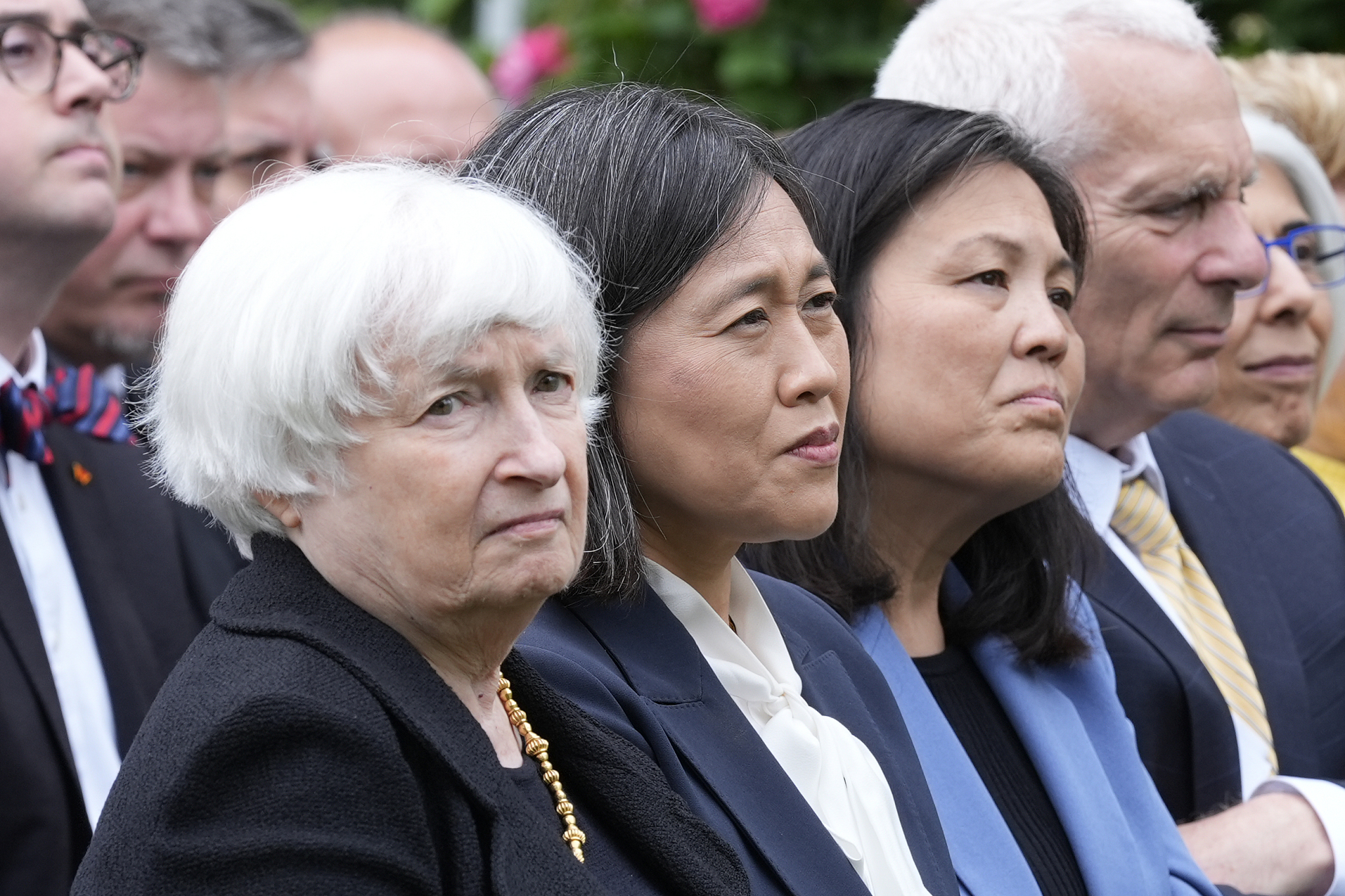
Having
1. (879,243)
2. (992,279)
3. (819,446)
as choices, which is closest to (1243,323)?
(992,279)

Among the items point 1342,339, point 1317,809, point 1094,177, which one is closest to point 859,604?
point 1317,809

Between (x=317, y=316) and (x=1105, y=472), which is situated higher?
(x=317, y=316)

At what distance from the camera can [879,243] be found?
2.73 meters

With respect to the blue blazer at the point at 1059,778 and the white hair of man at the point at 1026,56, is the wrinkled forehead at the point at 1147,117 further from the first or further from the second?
the blue blazer at the point at 1059,778

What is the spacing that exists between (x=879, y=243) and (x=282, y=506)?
4.65 ft

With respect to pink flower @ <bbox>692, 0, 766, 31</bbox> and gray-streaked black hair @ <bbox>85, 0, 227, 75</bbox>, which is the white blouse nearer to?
gray-streaked black hair @ <bbox>85, 0, 227, 75</bbox>

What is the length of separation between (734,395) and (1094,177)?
1.65 m

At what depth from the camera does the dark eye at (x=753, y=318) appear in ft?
7.03

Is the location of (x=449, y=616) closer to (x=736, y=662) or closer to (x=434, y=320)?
(x=434, y=320)

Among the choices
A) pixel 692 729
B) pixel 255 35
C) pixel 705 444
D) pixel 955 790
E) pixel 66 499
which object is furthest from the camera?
pixel 255 35

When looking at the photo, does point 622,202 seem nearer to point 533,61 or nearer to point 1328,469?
point 1328,469

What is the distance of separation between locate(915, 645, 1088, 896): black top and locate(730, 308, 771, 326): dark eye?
911mm

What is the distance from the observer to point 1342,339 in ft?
14.7

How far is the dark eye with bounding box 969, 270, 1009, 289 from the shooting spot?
2715 mm
